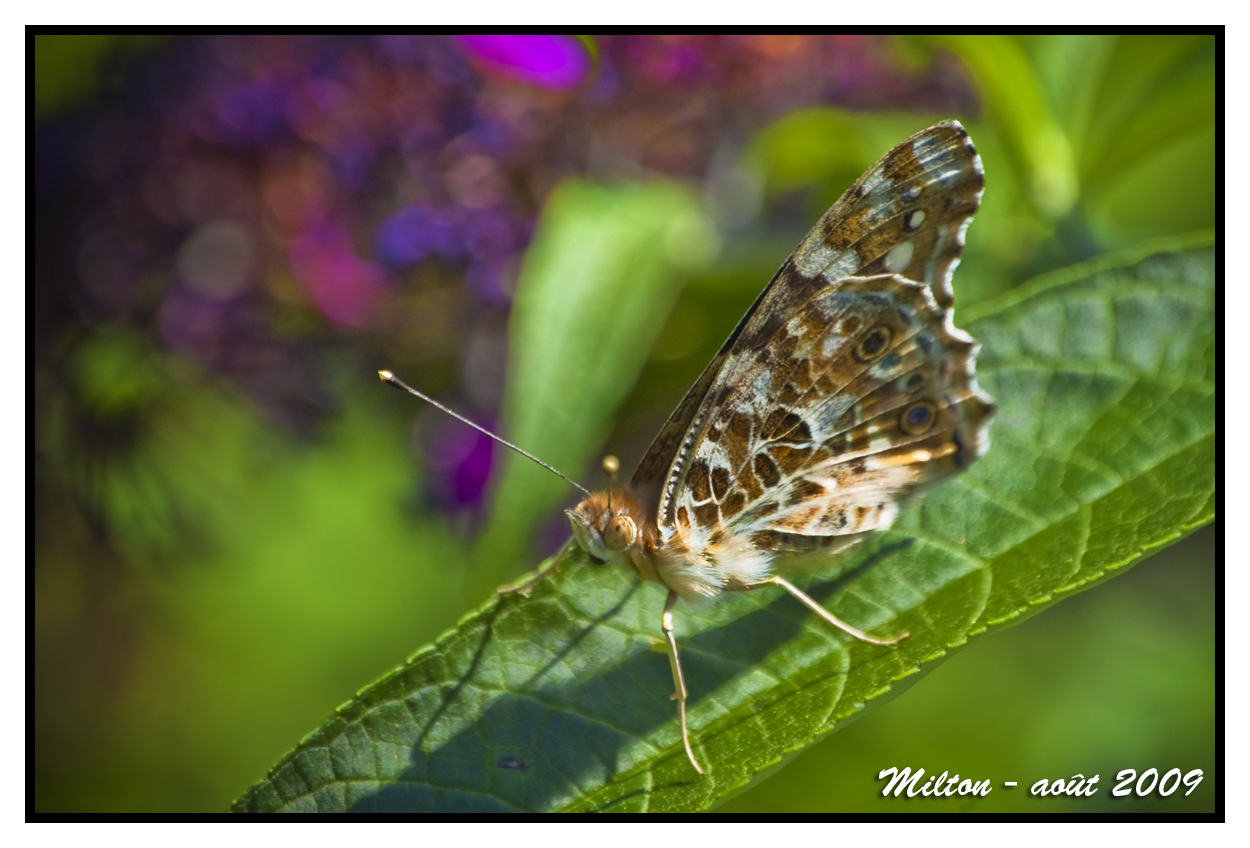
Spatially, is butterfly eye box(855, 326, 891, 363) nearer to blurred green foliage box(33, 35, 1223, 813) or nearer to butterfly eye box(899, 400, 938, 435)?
butterfly eye box(899, 400, 938, 435)

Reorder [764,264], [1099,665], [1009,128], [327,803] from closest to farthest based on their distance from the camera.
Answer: [327,803] < [1009,128] < [764,264] < [1099,665]

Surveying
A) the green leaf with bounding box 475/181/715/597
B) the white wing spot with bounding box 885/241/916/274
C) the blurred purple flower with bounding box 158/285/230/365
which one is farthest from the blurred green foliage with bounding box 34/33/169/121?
the white wing spot with bounding box 885/241/916/274

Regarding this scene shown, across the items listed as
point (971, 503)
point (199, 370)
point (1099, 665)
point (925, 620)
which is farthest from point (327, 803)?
point (1099, 665)

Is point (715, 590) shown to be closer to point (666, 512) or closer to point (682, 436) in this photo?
point (666, 512)

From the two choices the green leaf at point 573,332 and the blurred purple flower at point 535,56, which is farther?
the blurred purple flower at point 535,56

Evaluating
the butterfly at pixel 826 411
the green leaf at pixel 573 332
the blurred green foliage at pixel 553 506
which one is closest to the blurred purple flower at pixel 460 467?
the blurred green foliage at pixel 553 506

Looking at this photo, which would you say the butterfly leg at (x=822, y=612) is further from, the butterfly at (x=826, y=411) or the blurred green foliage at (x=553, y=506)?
the blurred green foliage at (x=553, y=506)

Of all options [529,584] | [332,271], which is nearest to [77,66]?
[332,271]
